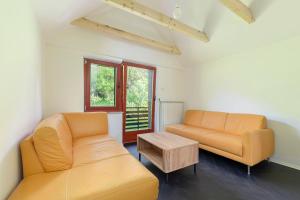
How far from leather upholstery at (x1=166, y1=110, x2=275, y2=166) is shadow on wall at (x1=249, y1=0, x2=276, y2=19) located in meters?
1.66

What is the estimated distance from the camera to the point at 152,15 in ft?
7.70

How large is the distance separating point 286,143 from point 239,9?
2.27 meters

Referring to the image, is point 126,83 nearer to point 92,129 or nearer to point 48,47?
point 92,129

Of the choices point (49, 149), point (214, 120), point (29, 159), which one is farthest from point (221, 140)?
point (29, 159)

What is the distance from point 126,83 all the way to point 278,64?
9.59ft

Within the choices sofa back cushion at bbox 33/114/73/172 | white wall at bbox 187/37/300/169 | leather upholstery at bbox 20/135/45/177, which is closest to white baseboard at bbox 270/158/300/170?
white wall at bbox 187/37/300/169

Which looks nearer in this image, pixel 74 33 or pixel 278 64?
pixel 278 64

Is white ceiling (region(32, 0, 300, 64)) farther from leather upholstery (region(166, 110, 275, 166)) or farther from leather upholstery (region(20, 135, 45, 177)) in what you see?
leather upholstery (region(20, 135, 45, 177))

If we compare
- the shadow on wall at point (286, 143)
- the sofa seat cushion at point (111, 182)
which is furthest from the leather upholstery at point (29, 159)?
the shadow on wall at point (286, 143)

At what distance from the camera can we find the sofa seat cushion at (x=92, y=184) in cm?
97

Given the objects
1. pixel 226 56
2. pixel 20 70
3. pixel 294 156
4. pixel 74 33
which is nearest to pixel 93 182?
pixel 20 70

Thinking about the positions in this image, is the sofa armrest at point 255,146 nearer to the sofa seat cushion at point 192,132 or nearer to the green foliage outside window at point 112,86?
the sofa seat cushion at point 192,132

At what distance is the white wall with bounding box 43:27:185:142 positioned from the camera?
2.57m

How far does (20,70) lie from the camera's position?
1.26 m
